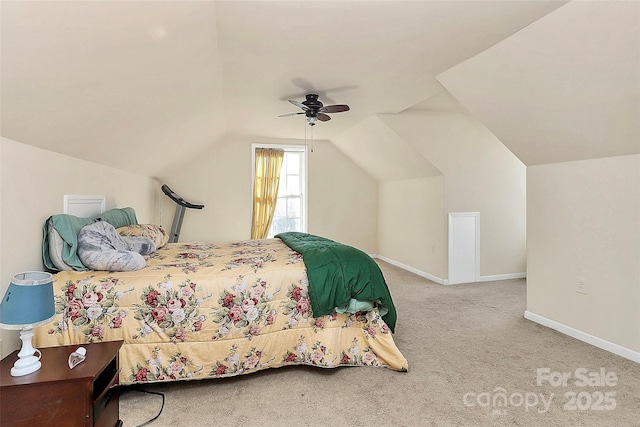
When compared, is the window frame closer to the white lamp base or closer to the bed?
the bed

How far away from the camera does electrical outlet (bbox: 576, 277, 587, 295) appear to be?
2.85 m

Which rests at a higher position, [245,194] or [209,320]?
[245,194]

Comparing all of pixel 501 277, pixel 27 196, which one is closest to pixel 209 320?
pixel 27 196

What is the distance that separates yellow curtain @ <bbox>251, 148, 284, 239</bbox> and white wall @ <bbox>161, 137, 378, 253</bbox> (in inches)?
5.0

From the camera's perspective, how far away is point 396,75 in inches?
119

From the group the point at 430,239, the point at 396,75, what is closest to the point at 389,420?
the point at 396,75

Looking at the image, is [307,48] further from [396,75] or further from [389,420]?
[389,420]

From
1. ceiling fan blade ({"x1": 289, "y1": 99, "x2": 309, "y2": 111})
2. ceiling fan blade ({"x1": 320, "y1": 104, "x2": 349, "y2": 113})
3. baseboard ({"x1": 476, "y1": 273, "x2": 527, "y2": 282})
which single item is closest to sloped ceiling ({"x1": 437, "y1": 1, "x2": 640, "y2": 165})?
ceiling fan blade ({"x1": 320, "y1": 104, "x2": 349, "y2": 113})

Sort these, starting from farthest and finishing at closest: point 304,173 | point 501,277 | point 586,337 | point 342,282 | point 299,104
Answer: point 304,173 < point 501,277 < point 299,104 < point 586,337 < point 342,282

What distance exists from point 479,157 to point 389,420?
4.13m

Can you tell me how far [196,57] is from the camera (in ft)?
7.75

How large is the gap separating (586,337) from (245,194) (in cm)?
488

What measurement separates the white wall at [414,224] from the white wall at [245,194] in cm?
39

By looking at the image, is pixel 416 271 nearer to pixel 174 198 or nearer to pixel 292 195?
pixel 292 195
